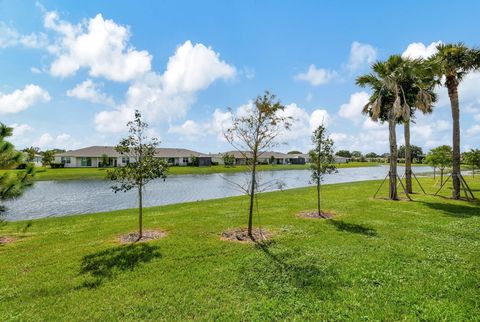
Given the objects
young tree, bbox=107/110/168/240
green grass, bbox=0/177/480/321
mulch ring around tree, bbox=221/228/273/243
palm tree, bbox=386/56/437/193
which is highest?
palm tree, bbox=386/56/437/193

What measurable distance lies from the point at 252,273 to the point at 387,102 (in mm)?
17161

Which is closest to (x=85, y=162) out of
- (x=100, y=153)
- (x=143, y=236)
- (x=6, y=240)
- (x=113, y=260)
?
(x=100, y=153)

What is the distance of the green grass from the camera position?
187 inches

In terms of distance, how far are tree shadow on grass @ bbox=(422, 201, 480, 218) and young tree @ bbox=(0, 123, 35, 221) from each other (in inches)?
654

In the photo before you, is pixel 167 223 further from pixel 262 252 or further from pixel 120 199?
pixel 120 199

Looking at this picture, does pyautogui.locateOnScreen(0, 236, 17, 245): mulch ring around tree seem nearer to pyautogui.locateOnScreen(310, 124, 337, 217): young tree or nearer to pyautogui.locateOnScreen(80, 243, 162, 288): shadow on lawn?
pyautogui.locateOnScreen(80, 243, 162, 288): shadow on lawn

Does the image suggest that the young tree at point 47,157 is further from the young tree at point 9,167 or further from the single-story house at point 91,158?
the young tree at point 9,167

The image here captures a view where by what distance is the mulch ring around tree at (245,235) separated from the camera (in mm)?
8797

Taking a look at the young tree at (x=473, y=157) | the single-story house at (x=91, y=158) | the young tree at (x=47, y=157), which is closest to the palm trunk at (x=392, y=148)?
the young tree at (x=473, y=157)

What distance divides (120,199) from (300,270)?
1744 cm

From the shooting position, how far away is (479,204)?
14.8 m

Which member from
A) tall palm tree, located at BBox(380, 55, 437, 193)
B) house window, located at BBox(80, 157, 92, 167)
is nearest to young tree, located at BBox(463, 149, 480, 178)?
tall palm tree, located at BBox(380, 55, 437, 193)

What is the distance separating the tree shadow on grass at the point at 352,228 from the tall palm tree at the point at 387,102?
317 inches

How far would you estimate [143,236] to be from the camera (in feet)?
31.1
